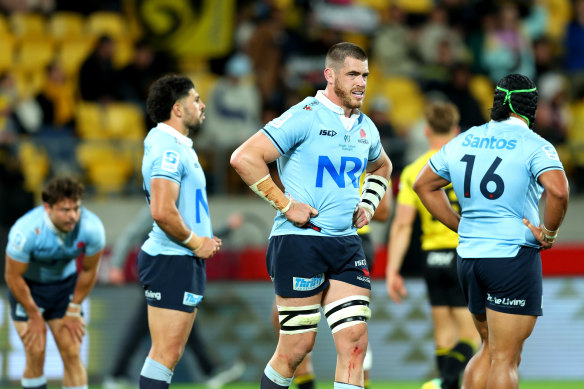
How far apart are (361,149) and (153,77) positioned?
29.0 feet


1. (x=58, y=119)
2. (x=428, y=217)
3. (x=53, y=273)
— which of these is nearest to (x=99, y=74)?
(x=58, y=119)

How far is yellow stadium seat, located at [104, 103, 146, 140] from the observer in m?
14.5

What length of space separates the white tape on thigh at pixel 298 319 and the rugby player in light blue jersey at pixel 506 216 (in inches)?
43.4

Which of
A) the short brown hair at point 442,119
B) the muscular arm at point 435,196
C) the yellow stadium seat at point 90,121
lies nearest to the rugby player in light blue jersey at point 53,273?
the muscular arm at point 435,196

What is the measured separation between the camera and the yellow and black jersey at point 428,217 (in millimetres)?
8234

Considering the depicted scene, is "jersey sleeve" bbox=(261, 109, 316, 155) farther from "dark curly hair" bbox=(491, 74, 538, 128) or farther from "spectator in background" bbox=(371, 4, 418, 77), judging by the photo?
"spectator in background" bbox=(371, 4, 418, 77)

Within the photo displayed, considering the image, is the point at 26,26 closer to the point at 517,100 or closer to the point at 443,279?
the point at 443,279

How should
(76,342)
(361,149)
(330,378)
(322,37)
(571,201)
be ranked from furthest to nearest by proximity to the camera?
(322,37), (571,201), (330,378), (76,342), (361,149)

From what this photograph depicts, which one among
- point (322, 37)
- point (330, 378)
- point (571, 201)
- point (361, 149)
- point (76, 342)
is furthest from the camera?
point (322, 37)

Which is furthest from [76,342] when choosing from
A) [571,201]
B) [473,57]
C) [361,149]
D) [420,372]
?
[473,57]

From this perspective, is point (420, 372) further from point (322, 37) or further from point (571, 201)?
point (322, 37)

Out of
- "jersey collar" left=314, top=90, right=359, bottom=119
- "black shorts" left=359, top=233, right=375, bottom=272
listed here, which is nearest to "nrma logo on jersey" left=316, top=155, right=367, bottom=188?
"jersey collar" left=314, top=90, right=359, bottom=119

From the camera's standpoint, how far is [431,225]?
27.2 ft

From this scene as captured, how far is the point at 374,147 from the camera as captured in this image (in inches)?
265
